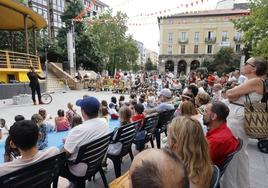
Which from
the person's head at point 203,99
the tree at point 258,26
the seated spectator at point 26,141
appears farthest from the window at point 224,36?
the seated spectator at point 26,141

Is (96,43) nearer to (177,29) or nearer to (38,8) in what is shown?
(38,8)

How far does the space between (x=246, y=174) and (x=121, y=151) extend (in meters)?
1.67

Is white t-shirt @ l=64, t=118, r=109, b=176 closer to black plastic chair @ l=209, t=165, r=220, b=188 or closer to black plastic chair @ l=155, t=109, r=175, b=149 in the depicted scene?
black plastic chair @ l=209, t=165, r=220, b=188

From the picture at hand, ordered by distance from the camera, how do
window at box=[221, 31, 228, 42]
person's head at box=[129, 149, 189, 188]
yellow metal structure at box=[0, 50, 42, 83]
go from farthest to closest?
window at box=[221, 31, 228, 42], yellow metal structure at box=[0, 50, 42, 83], person's head at box=[129, 149, 189, 188]

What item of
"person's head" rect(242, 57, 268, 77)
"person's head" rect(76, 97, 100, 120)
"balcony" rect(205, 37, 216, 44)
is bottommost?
"person's head" rect(76, 97, 100, 120)

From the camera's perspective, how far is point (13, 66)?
55.9 feet

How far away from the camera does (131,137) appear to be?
3789 mm

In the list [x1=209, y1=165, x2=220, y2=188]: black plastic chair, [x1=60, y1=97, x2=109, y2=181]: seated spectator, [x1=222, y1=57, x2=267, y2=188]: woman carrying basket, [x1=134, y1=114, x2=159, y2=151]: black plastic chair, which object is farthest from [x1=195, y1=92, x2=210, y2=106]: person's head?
[x1=209, y1=165, x2=220, y2=188]: black plastic chair

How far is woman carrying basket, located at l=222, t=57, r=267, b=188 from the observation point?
302 cm

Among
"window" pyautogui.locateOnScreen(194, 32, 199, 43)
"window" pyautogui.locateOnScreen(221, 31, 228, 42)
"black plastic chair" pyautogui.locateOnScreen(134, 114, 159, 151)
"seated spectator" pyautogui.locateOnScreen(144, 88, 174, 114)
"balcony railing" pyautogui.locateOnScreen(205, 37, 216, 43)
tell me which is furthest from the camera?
"window" pyautogui.locateOnScreen(194, 32, 199, 43)

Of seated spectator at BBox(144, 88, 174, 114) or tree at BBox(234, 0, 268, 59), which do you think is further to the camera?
tree at BBox(234, 0, 268, 59)

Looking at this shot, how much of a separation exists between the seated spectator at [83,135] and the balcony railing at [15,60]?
48.5ft

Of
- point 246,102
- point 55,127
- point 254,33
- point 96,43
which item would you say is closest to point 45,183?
point 246,102

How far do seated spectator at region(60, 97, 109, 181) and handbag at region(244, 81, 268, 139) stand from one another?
6.05 ft
